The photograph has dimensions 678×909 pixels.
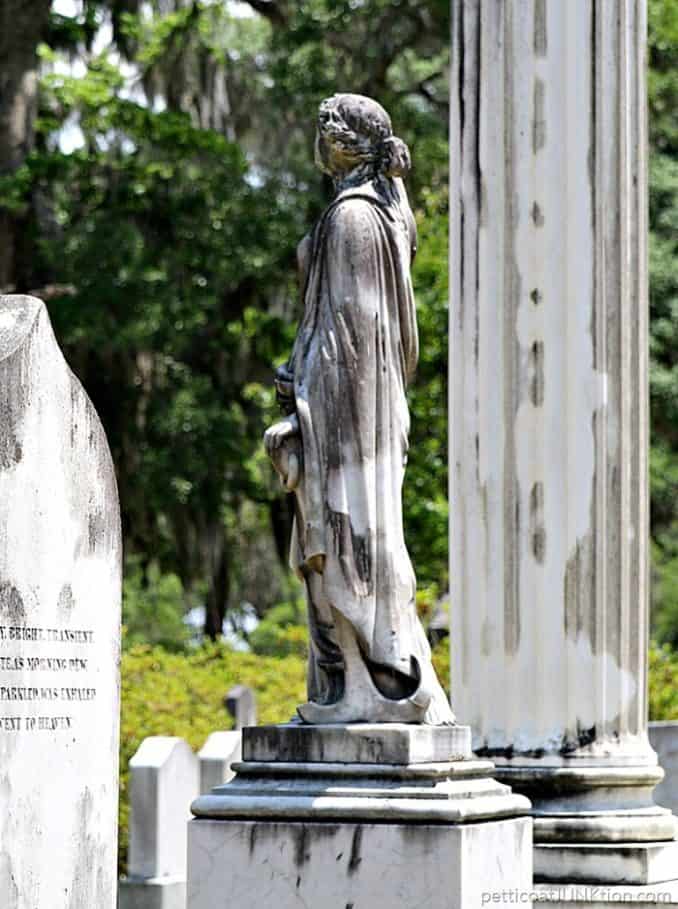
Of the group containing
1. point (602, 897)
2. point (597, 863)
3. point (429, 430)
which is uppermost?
point (429, 430)

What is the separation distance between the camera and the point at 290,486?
8547mm

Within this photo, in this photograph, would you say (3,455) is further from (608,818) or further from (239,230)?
(239,230)

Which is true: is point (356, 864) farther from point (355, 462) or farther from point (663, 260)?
point (663, 260)

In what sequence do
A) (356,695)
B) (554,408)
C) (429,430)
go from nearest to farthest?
(356,695) → (554,408) → (429,430)

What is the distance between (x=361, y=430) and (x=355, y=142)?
1.36 metres

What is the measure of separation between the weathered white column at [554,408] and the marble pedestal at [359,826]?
1.27 meters

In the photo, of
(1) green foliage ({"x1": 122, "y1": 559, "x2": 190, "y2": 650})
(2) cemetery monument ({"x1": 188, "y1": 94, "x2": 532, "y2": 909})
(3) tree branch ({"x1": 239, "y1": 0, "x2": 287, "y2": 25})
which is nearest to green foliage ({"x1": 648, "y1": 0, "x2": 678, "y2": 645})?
(3) tree branch ({"x1": 239, "y1": 0, "x2": 287, "y2": 25})

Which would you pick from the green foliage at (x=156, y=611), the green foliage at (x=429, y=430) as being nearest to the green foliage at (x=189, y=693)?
the green foliage at (x=429, y=430)

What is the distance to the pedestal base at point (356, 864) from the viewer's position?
25.8 ft

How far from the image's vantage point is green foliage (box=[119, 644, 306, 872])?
16.7 meters

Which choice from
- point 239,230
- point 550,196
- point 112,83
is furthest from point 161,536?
point 550,196

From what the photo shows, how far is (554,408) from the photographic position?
32.7 feet

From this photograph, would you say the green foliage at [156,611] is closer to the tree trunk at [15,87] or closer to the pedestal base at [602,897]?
the tree trunk at [15,87]

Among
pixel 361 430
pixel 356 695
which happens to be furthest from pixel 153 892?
pixel 361 430
